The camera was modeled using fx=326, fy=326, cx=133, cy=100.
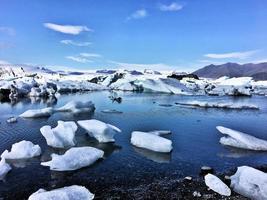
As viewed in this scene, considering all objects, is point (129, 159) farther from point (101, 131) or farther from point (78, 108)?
point (78, 108)

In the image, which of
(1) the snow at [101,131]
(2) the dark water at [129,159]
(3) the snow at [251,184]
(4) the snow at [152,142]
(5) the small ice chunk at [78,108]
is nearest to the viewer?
(3) the snow at [251,184]

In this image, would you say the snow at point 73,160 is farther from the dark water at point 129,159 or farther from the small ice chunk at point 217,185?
the small ice chunk at point 217,185

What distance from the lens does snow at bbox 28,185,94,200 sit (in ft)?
14.4

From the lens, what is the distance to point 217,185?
498 centimetres

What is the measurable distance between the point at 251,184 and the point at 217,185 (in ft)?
1.62

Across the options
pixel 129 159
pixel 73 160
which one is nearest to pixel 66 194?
pixel 73 160

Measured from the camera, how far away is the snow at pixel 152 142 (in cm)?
712

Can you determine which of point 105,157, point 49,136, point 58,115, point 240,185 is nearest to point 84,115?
point 58,115

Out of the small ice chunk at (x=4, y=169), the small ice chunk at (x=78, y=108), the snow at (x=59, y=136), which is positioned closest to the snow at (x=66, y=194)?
the small ice chunk at (x=4, y=169)

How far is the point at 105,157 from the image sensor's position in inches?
263

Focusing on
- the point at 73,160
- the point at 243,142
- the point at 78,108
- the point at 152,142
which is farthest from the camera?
the point at 78,108

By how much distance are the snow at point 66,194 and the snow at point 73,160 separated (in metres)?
1.03

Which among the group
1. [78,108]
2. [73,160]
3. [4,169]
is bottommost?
[4,169]

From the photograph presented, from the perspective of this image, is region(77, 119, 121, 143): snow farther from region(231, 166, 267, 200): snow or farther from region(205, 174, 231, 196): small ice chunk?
region(231, 166, 267, 200): snow
